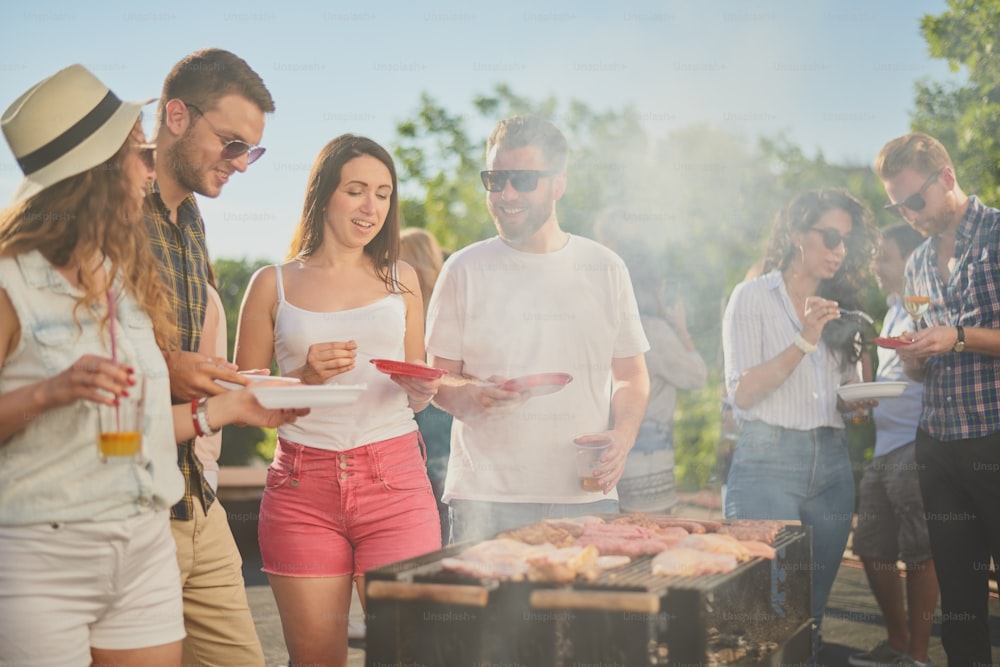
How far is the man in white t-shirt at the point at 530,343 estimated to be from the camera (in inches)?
130

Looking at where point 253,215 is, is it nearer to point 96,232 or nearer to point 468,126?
point 96,232

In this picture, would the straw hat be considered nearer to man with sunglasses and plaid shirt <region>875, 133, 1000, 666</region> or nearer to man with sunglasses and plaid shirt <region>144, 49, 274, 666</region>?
man with sunglasses and plaid shirt <region>144, 49, 274, 666</region>

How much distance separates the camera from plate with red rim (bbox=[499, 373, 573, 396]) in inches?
112

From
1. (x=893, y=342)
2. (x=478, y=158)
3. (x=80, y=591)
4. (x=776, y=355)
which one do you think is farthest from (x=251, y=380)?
(x=478, y=158)

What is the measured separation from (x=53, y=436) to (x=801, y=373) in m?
2.78

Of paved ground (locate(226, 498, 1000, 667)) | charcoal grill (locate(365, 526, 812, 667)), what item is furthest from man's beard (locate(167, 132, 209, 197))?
paved ground (locate(226, 498, 1000, 667))

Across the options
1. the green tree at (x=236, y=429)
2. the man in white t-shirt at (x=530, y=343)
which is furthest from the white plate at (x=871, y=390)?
the green tree at (x=236, y=429)

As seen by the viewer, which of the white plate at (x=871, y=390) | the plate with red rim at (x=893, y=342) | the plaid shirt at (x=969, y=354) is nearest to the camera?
the white plate at (x=871, y=390)

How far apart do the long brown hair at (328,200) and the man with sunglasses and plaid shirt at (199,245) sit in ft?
0.76

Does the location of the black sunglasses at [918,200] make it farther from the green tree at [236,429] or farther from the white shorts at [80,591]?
the green tree at [236,429]

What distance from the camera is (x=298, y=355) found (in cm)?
296

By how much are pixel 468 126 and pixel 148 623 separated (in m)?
7.18

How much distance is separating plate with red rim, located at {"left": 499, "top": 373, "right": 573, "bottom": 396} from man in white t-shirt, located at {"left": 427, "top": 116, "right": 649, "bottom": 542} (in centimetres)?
30

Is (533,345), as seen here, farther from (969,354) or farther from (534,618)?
(969,354)
